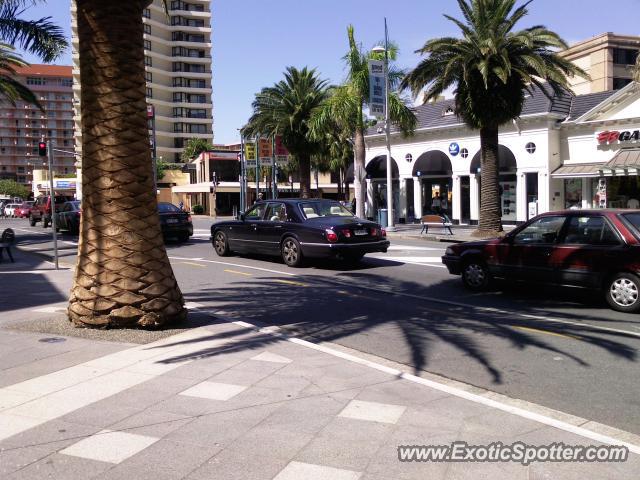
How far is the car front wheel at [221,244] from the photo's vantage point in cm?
1705

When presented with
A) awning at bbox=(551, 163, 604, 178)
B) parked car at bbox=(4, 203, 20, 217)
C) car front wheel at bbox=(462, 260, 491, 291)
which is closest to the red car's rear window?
car front wheel at bbox=(462, 260, 491, 291)

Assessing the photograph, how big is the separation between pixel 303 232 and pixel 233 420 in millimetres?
9630

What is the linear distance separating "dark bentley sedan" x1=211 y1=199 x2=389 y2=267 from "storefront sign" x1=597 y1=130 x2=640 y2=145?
A: 19.3 m

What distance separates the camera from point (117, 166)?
7.38 metres

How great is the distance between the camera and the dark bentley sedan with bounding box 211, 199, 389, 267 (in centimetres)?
1375

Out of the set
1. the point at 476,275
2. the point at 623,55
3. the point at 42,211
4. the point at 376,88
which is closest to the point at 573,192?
the point at 376,88

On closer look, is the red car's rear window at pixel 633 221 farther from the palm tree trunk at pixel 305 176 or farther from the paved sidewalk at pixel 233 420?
the palm tree trunk at pixel 305 176

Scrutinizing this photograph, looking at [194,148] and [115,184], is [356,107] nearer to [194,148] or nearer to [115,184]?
[115,184]

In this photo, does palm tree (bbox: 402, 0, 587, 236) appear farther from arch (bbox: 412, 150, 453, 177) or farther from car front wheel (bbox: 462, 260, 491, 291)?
car front wheel (bbox: 462, 260, 491, 291)

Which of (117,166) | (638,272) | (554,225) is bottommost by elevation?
(638,272)

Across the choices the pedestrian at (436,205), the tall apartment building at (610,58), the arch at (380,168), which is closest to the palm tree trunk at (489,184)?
the pedestrian at (436,205)

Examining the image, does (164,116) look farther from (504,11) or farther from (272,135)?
(504,11)

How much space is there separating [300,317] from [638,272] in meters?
4.90

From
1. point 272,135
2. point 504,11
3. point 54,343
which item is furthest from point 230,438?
point 272,135
